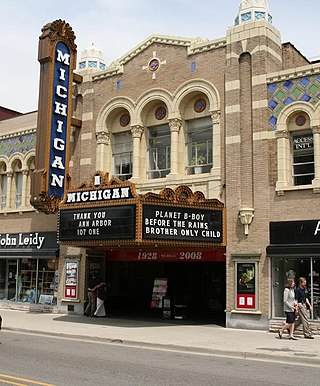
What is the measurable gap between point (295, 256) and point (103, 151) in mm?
10149

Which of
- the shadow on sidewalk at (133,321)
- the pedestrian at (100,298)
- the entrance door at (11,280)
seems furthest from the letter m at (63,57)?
the shadow on sidewalk at (133,321)

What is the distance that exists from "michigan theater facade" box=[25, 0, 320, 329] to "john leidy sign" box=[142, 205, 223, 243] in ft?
0.13

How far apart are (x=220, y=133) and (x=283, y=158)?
9.47 ft

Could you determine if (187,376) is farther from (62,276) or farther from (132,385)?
(62,276)

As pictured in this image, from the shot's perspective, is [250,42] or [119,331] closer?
[119,331]

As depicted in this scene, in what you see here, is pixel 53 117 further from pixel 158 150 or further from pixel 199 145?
pixel 199 145

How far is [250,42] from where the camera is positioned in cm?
2081

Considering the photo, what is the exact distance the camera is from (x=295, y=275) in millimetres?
19047

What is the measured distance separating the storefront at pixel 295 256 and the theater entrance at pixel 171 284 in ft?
28.3

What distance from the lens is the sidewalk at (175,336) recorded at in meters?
13.8

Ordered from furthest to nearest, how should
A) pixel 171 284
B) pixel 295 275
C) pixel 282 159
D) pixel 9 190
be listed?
pixel 171 284 → pixel 9 190 → pixel 282 159 → pixel 295 275

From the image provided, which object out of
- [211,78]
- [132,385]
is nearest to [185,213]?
[211,78]

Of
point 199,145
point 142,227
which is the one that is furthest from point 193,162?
point 142,227

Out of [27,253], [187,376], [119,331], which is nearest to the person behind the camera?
[187,376]
